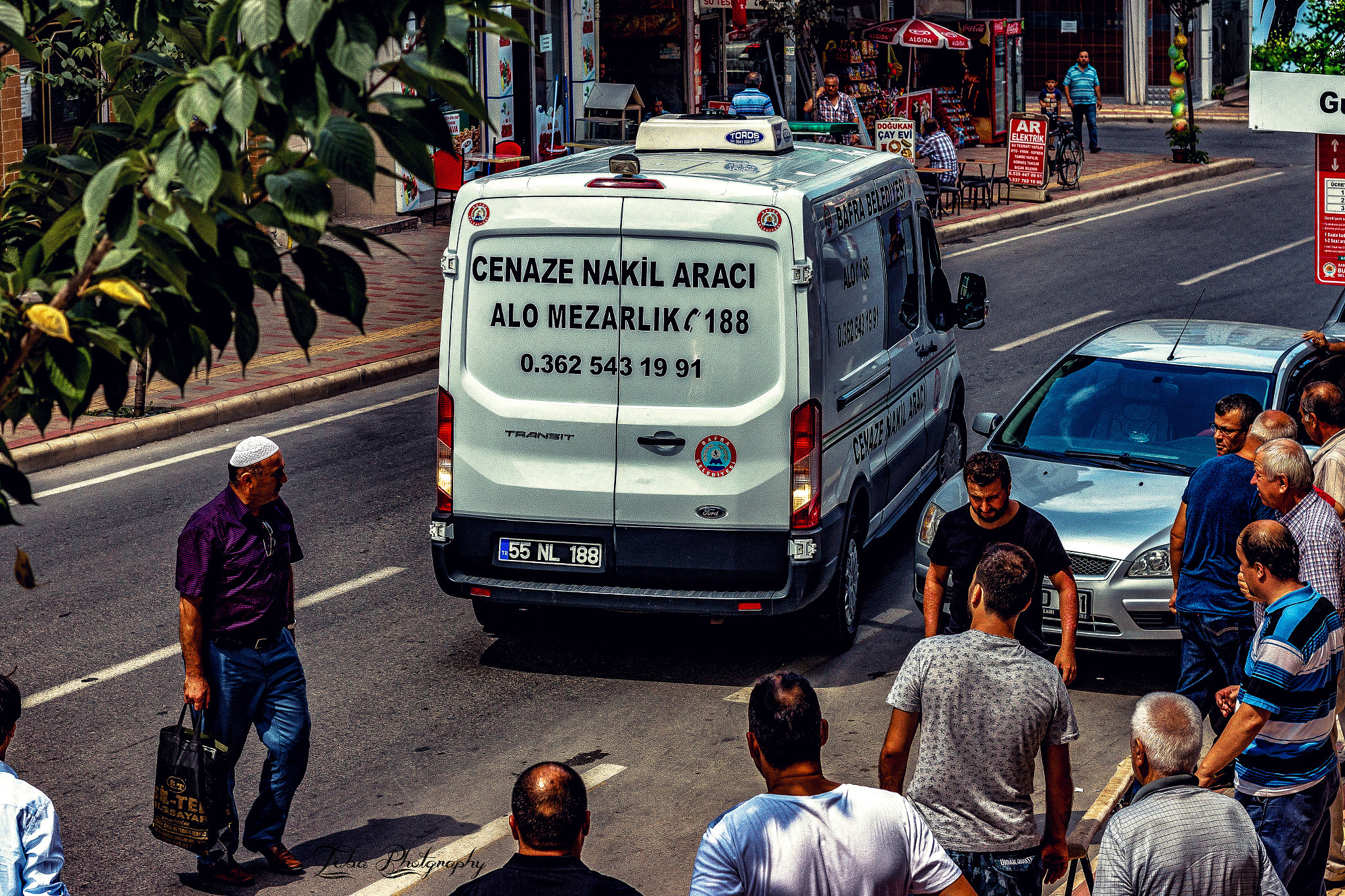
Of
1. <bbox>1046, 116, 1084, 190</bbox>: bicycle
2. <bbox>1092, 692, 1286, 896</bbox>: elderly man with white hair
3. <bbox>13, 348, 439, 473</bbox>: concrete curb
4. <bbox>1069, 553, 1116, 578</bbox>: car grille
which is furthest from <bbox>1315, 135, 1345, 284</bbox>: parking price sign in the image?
<bbox>1046, 116, 1084, 190</bbox>: bicycle

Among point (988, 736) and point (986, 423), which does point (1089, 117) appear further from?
point (988, 736)

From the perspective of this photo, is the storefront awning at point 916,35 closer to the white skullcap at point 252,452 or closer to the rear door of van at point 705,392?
the rear door of van at point 705,392

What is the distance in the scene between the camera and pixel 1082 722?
26.5ft

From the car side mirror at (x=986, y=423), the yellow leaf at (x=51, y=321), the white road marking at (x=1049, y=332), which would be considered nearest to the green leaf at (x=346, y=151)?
the yellow leaf at (x=51, y=321)

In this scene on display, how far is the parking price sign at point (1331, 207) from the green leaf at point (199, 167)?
7.53 meters

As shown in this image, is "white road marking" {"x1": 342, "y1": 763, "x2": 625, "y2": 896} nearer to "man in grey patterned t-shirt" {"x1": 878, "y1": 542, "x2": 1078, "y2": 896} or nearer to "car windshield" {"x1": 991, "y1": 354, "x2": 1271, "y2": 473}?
"man in grey patterned t-shirt" {"x1": 878, "y1": 542, "x2": 1078, "y2": 896}

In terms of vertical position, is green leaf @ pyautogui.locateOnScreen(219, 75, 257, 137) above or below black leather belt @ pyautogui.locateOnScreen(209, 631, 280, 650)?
above

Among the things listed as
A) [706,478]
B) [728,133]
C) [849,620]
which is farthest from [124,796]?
[728,133]

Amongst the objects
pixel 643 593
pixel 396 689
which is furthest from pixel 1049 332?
pixel 396 689

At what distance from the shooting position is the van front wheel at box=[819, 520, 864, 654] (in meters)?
8.90

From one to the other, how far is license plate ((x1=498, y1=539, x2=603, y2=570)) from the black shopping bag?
2.43m

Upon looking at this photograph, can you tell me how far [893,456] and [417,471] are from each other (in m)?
4.18

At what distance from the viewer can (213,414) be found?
14.4 metres

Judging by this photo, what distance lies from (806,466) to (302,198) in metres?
5.66
